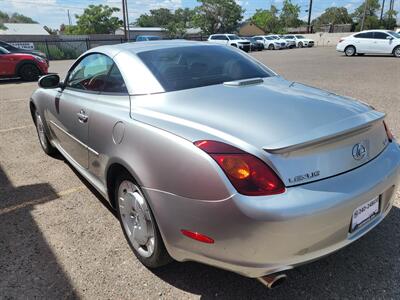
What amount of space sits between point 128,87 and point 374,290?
219 cm

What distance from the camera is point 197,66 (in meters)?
3.12

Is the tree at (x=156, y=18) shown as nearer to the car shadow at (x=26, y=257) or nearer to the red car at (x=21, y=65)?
the red car at (x=21, y=65)

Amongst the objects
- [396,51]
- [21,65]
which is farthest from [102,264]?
[396,51]

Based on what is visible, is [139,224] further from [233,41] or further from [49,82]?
[233,41]

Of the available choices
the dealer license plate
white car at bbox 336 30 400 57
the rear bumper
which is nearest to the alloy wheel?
the rear bumper

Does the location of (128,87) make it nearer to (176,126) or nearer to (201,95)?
(201,95)

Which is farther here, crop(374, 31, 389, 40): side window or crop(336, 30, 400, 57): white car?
crop(374, 31, 389, 40): side window

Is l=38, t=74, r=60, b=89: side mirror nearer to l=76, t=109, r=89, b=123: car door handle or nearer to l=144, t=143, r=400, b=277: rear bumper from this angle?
l=76, t=109, r=89, b=123: car door handle

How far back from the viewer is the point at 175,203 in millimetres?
2086

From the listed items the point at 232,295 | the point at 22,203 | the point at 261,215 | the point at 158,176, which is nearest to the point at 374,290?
the point at 232,295

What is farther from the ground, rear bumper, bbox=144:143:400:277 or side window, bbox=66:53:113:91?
side window, bbox=66:53:113:91

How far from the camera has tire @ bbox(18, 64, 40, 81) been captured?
45.1 feet

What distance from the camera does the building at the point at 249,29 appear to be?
84000mm

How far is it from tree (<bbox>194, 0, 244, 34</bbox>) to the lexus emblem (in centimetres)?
8085
